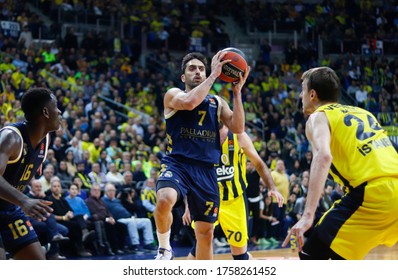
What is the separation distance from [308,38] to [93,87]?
10341mm

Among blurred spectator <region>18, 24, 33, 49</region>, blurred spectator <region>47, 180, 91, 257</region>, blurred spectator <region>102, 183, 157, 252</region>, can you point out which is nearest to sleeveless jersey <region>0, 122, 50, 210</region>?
blurred spectator <region>47, 180, 91, 257</region>

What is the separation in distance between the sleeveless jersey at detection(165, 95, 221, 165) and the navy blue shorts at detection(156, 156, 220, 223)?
0.08 meters

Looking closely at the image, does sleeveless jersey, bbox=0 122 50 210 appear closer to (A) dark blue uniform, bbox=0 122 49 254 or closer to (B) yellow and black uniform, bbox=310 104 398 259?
(A) dark blue uniform, bbox=0 122 49 254

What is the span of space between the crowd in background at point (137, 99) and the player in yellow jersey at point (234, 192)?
15.6 ft

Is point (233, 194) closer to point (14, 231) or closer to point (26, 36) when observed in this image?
point (14, 231)

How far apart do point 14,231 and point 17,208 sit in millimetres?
226

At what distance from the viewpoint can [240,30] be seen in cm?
2556

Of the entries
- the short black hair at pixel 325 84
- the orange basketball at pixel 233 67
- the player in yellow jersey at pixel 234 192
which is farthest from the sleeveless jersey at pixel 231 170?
the short black hair at pixel 325 84

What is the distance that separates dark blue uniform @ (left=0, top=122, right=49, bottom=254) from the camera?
16.9ft

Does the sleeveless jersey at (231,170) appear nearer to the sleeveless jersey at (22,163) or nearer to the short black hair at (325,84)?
the sleeveless jersey at (22,163)

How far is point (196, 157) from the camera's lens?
639cm

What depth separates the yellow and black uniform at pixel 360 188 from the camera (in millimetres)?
4551
